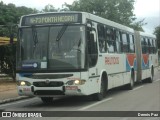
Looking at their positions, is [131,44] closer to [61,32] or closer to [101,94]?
[101,94]

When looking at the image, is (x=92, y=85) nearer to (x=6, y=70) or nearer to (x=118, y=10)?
(x=6, y=70)

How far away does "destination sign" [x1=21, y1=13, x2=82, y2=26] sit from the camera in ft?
49.9

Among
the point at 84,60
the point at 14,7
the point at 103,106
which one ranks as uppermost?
the point at 14,7

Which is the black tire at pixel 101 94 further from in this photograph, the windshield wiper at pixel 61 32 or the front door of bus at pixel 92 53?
the windshield wiper at pixel 61 32

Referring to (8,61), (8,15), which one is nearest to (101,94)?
(8,61)

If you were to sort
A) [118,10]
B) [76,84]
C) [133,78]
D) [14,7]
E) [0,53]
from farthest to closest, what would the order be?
[118,10] → [14,7] → [0,53] → [133,78] → [76,84]

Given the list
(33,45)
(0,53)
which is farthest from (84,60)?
(0,53)

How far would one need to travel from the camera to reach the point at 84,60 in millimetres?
14789

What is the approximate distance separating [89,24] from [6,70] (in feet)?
51.7

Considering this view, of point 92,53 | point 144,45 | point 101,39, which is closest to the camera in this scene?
point 92,53

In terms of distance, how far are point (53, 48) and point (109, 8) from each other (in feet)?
91.4

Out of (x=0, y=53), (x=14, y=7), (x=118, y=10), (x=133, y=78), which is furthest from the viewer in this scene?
(x=118, y=10)

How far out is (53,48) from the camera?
15000mm

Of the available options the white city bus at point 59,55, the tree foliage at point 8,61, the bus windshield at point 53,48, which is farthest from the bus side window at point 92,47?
the tree foliage at point 8,61
